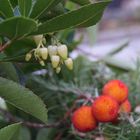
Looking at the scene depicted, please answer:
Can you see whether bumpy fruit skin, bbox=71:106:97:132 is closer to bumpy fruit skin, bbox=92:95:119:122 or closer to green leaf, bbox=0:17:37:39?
bumpy fruit skin, bbox=92:95:119:122

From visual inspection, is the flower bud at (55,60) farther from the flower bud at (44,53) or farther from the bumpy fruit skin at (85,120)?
the bumpy fruit skin at (85,120)

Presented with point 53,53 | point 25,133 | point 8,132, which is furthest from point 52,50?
point 25,133

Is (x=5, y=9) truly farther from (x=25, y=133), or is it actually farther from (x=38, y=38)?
(x=25, y=133)

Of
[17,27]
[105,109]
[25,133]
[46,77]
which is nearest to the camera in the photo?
[17,27]

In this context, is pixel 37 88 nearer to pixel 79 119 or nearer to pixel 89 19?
pixel 79 119

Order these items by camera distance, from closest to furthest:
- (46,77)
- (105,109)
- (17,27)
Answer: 1. (17,27)
2. (105,109)
3. (46,77)

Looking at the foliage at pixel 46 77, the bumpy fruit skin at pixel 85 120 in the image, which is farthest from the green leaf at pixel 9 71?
the bumpy fruit skin at pixel 85 120

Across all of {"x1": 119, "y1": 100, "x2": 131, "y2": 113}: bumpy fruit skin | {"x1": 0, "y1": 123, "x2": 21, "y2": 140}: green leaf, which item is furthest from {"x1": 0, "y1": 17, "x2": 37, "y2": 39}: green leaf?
{"x1": 119, "y1": 100, "x2": 131, "y2": 113}: bumpy fruit skin
